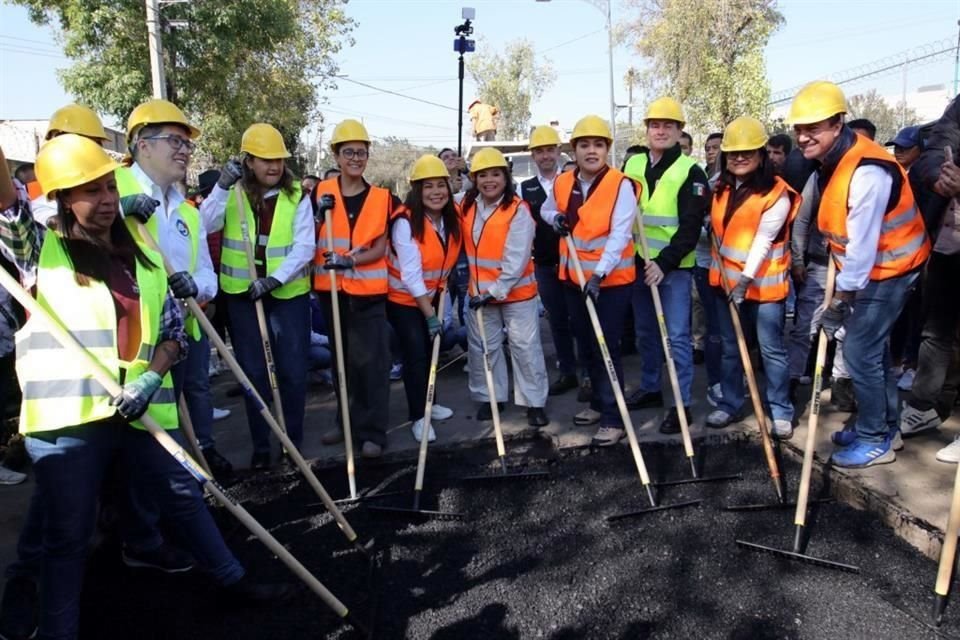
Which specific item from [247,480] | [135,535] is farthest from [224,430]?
[135,535]

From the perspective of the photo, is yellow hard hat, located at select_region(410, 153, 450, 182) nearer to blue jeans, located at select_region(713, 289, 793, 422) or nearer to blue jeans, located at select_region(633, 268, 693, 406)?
blue jeans, located at select_region(633, 268, 693, 406)

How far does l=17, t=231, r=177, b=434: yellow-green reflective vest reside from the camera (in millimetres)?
2402

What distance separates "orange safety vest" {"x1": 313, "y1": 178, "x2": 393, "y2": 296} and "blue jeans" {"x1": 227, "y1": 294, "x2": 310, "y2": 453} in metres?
0.31

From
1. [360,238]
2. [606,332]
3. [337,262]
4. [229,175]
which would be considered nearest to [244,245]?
[229,175]

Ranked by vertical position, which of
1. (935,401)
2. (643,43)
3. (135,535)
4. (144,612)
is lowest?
(144,612)

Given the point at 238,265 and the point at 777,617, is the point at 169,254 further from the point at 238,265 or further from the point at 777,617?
the point at 777,617

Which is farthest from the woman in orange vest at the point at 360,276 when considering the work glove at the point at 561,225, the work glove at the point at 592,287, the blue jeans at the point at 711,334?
the blue jeans at the point at 711,334

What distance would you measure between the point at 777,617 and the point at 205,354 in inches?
138

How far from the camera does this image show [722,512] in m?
3.76

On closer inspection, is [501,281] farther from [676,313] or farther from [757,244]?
[757,244]

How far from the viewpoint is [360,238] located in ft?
15.0

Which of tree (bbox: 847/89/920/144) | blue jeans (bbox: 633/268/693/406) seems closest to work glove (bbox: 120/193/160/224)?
blue jeans (bbox: 633/268/693/406)

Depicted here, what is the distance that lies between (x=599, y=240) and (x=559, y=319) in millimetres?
1452

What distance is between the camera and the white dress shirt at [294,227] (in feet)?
14.1
